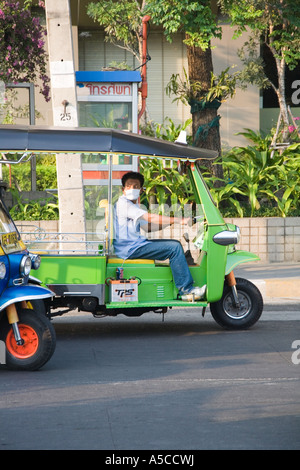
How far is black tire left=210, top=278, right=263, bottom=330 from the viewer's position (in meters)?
9.02

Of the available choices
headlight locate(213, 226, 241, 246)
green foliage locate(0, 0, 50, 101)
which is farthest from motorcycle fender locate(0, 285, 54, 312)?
green foliage locate(0, 0, 50, 101)

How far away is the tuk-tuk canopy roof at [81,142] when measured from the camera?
813cm

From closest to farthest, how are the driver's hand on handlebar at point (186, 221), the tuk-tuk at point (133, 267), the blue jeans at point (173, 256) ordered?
the tuk-tuk at point (133, 267)
the blue jeans at point (173, 256)
the driver's hand on handlebar at point (186, 221)

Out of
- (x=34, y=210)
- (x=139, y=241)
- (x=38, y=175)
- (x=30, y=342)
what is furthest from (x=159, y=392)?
(x=38, y=175)

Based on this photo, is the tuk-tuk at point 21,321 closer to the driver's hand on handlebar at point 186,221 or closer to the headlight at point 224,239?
the driver's hand on handlebar at point 186,221

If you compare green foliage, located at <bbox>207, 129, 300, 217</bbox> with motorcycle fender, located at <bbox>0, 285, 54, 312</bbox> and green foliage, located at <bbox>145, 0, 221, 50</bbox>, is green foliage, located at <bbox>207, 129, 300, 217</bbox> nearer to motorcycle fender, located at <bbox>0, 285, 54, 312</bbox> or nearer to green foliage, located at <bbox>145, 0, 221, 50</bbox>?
green foliage, located at <bbox>145, 0, 221, 50</bbox>

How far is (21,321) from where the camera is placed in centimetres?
703

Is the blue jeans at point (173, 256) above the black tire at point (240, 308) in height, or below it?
above

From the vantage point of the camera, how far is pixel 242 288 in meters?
9.03

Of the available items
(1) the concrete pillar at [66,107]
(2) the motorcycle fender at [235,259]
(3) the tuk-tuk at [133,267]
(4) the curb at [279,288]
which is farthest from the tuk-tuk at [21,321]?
(4) the curb at [279,288]

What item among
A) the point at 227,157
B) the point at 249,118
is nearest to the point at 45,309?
the point at 227,157

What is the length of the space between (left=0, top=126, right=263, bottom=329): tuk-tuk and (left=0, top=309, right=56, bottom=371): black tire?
135 cm
